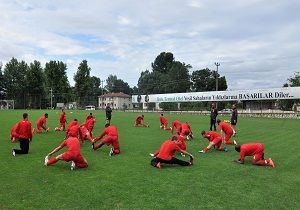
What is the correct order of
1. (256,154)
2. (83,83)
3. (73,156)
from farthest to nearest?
1. (83,83)
2. (256,154)
3. (73,156)

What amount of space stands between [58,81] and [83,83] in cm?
843

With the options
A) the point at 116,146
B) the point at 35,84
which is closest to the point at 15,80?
the point at 35,84

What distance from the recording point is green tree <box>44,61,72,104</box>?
11225cm

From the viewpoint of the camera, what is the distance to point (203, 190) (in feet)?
32.0

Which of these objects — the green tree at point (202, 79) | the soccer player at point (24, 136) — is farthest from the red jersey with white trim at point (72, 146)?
the green tree at point (202, 79)

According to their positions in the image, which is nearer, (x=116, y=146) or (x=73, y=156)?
(x=73, y=156)

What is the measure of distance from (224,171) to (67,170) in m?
5.27

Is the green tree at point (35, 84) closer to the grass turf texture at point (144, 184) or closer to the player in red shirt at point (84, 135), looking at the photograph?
the player in red shirt at point (84, 135)

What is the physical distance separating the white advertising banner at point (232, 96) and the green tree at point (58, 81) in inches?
1245

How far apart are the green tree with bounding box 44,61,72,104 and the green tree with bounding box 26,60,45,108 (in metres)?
1.80

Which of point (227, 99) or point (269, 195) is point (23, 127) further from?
point (227, 99)

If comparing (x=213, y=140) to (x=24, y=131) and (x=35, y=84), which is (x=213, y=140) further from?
(x=35, y=84)

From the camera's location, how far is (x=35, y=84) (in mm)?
111312

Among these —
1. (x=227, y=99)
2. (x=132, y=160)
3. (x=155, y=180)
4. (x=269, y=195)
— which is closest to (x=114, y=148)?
(x=132, y=160)
